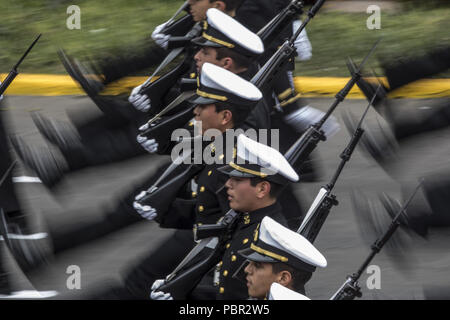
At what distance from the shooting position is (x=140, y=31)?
32.0ft

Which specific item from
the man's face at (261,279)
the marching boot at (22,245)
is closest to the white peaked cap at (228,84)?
the man's face at (261,279)

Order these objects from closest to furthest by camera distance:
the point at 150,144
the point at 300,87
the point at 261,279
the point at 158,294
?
the point at 261,279
the point at 158,294
the point at 150,144
the point at 300,87

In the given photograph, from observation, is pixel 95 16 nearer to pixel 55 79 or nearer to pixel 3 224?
pixel 55 79

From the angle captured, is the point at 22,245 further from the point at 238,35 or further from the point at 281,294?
the point at 281,294

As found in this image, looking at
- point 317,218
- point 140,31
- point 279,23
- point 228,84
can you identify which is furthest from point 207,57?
point 140,31

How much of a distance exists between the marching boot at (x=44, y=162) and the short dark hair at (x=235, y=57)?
2067 millimetres

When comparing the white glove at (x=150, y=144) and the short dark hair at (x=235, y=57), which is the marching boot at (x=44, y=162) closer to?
the white glove at (x=150, y=144)

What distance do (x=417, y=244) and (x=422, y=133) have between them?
1469 millimetres

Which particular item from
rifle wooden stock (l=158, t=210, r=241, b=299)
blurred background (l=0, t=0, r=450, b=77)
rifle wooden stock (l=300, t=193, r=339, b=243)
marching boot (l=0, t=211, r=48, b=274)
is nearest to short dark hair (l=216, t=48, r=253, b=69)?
rifle wooden stock (l=300, t=193, r=339, b=243)

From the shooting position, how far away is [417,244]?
7270 millimetres

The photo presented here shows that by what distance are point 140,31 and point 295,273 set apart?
17.3 feet

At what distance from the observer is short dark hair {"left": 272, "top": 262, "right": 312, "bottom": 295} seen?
472 cm

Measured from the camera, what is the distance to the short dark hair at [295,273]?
15.5 ft

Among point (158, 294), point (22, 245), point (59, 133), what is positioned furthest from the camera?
point (59, 133)
